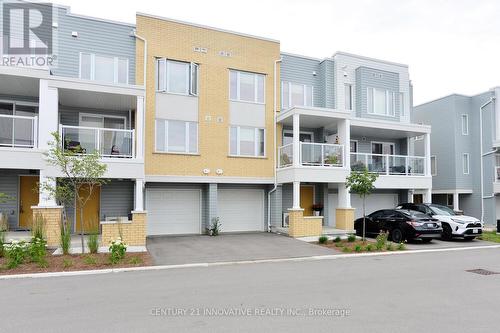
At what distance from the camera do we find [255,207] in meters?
19.3

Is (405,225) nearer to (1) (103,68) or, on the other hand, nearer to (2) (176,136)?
(2) (176,136)

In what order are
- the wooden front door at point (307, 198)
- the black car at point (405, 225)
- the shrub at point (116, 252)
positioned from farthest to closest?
the wooden front door at point (307, 198)
the black car at point (405, 225)
the shrub at point (116, 252)

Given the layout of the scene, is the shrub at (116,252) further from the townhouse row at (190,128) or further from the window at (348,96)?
the window at (348,96)

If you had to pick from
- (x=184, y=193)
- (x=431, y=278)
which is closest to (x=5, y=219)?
(x=184, y=193)

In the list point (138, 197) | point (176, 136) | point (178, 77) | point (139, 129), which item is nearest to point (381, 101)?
point (178, 77)

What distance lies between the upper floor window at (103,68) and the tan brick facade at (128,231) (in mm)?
6284

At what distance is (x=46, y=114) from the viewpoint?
13297mm

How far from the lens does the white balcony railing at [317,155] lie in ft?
58.5

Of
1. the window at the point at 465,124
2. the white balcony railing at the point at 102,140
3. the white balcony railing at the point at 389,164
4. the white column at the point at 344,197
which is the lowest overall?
the white column at the point at 344,197

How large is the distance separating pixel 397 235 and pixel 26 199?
15642 millimetres

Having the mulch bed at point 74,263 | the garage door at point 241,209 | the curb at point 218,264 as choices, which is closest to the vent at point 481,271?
the curb at point 218,264

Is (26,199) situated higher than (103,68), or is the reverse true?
(103,68)

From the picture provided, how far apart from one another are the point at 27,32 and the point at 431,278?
1713 centimetres

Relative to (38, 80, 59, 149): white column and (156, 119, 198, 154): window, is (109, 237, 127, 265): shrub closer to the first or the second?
(38, 80, 59, 149): white column
